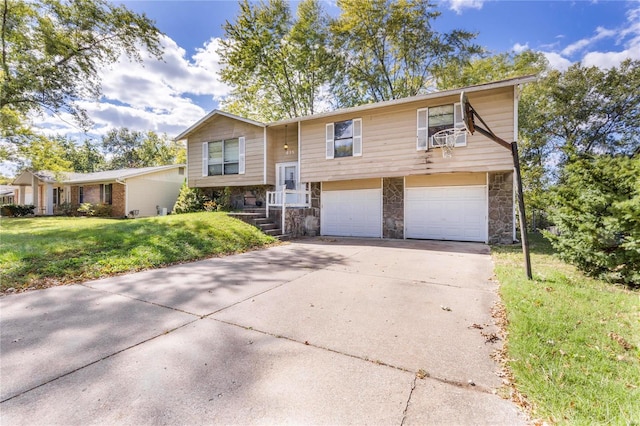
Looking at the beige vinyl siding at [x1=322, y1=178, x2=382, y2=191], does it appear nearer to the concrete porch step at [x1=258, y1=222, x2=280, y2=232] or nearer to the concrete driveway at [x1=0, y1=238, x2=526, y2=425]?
the concrete porch step at [x1=258, y1=222, x2=280, y2=232]

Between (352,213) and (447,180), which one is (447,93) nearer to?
(447,180)

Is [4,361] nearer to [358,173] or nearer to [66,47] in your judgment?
[358,173]

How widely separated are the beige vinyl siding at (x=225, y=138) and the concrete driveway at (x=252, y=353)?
8.64m

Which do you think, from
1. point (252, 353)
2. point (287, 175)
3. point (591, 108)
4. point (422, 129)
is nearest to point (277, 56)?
point (287, 175)

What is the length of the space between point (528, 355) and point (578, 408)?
2.18 ft

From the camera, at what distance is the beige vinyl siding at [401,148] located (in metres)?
8.70

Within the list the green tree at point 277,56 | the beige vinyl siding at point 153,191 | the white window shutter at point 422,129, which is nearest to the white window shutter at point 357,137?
the white window shutter at point 422,129

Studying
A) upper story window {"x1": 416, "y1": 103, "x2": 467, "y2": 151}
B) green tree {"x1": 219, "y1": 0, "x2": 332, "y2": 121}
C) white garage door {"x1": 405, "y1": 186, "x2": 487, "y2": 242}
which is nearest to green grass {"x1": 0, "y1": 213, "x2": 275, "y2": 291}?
white garage door {"x1": 405, "y1": 186, "x2": 487, "y2": 242}

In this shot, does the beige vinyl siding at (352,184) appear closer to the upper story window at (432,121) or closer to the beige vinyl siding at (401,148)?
the beige vinyl siding at (401,148)

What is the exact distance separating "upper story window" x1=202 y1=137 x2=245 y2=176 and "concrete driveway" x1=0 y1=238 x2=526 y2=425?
928 centimetres

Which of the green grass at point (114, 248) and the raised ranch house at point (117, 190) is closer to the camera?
the green grass at point (114, 248)

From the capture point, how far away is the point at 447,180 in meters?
10.3

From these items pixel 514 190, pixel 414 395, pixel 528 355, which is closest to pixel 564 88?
pixel 514 190

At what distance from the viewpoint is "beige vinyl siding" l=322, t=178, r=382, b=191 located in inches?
451
